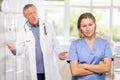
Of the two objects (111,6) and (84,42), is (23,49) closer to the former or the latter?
(84,42)

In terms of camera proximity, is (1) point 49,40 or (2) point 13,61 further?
(2) point 13,61

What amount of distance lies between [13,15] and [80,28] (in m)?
1.41

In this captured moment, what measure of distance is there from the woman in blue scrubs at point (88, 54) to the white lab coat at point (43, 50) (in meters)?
0.92

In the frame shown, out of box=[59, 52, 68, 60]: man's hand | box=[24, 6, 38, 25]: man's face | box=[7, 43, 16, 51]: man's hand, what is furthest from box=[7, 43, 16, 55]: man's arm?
box=[59, 52, 68, 60]: man's hand

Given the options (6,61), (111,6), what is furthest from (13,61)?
(111,6)

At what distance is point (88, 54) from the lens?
73.4 inches

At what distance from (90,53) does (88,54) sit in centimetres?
2

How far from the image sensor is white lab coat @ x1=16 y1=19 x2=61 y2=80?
9.14ft

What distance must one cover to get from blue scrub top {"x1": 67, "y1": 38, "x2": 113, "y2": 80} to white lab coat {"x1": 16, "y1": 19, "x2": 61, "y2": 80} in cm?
92

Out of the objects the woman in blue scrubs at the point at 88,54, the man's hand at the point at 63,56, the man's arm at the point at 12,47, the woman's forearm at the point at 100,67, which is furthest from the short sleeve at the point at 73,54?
the man's arm at the point at 12,47

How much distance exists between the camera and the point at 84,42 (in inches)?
75.2

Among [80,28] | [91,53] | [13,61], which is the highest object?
[80,28]

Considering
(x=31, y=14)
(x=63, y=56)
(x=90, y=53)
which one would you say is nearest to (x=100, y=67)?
(x=90, y=53)

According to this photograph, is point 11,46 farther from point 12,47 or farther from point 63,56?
point 63,56
